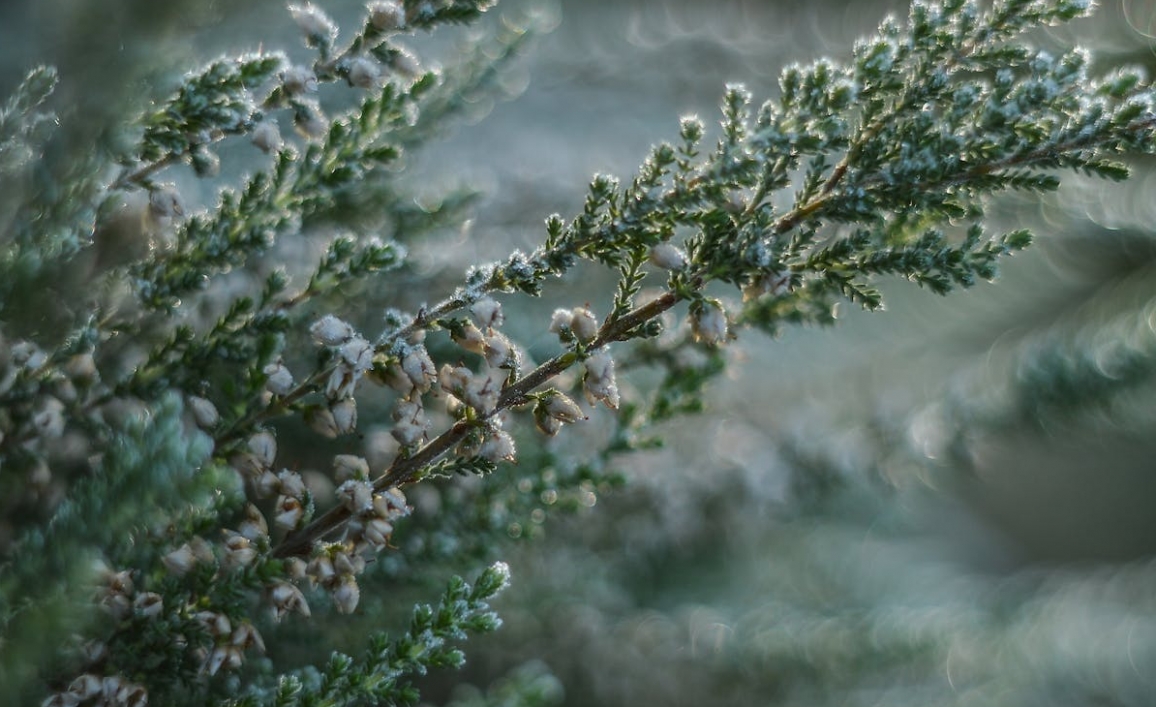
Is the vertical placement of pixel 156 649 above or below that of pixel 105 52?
below

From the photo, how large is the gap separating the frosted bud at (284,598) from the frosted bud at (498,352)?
0.11 metres

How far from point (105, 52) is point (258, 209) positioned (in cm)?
12

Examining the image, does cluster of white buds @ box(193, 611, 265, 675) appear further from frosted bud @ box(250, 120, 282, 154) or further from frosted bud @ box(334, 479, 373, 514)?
frosted bud @ box(250, 120, 282, 154)

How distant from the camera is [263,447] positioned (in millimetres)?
402

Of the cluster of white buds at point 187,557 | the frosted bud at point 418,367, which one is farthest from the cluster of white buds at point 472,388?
the cluster of white buds at point 187,557

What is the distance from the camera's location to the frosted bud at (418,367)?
0.38 m

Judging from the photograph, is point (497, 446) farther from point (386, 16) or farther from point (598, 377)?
point (386, 16)

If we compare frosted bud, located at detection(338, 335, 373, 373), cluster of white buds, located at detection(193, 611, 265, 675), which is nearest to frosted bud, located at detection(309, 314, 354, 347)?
frosted bud, located at detection(338, 335, 373, 373)

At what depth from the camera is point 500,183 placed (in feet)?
2.89

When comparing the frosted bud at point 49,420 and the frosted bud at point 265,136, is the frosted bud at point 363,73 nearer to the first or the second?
the frosted bud at point 265,136

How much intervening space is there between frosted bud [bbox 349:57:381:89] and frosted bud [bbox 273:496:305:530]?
160 mm

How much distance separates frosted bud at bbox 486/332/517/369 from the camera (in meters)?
0.38

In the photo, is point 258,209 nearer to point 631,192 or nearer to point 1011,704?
point 631,192

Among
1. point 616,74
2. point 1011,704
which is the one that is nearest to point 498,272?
point 1011,704
